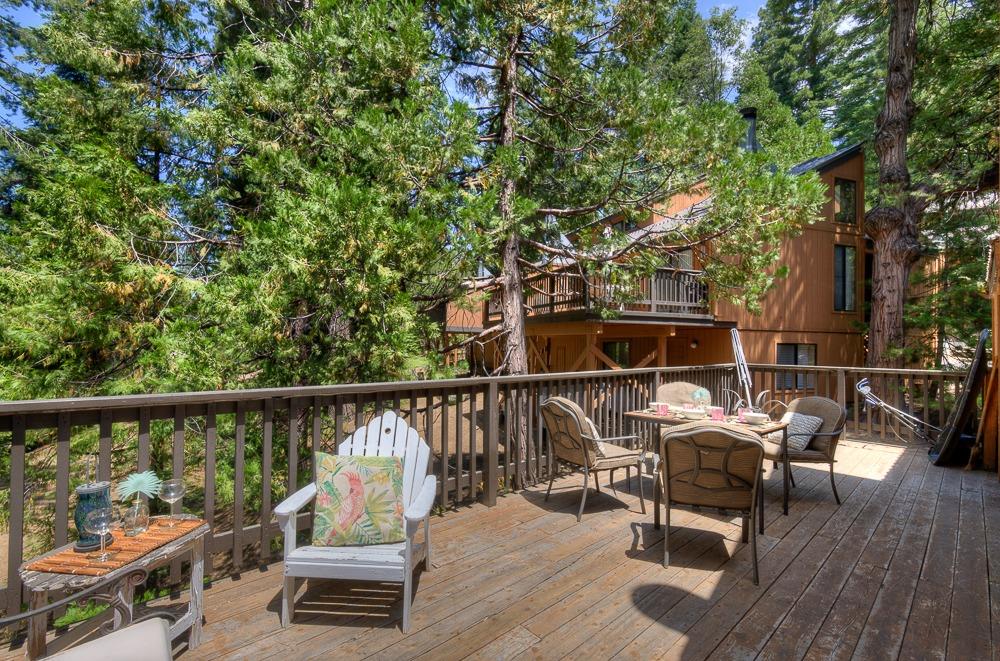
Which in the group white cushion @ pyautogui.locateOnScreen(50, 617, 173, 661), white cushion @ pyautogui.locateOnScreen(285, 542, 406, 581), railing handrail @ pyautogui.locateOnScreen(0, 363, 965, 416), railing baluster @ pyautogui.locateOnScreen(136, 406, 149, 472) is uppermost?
railing handrail @ pyautogui.locateOnScreen(0, 363, 965, 416)

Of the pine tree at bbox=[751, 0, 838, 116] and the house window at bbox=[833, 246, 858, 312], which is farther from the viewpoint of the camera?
the pine tree at bbox=[751, 0, 838, 116]

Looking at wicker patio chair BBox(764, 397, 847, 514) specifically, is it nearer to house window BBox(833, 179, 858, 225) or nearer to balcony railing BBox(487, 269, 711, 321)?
balcony railing BBox(487, 269, 711, 321)

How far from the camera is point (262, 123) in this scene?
5.90 m

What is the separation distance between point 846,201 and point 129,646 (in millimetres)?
16480

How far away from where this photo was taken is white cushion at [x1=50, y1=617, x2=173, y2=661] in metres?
1.28

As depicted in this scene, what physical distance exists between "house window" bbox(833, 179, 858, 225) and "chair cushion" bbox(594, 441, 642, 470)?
12.7 metres

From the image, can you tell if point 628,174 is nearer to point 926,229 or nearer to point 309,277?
point 309,277

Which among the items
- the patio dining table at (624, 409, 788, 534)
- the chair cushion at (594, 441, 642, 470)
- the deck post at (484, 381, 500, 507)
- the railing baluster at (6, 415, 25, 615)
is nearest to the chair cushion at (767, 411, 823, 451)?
the patio dining table at (624, 409, 788, 534)

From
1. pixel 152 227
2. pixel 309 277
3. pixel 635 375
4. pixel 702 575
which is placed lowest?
pixel 702 575

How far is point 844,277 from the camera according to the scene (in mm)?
13180

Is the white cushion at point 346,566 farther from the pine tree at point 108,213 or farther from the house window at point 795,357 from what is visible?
the house window at point 795,357

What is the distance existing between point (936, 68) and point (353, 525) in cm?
1511

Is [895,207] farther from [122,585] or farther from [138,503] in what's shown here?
[122,585]

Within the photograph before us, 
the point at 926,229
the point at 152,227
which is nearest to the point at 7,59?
the point at 152,227
